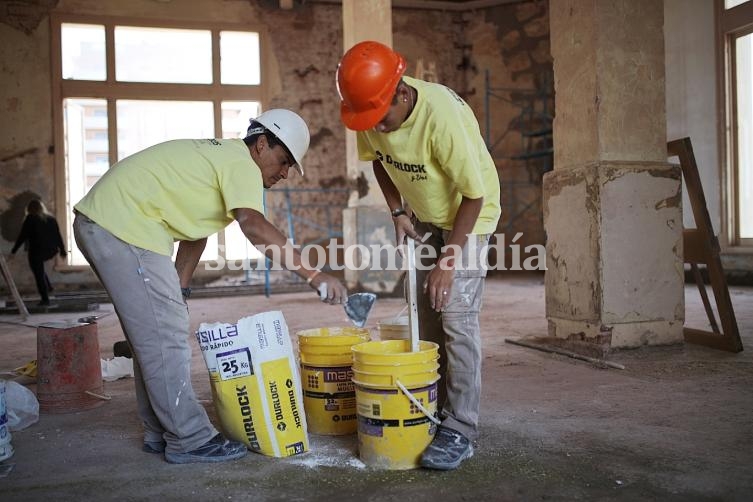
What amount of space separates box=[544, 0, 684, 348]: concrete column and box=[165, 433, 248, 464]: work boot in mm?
2786

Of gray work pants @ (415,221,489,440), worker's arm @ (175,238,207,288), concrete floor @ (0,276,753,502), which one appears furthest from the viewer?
worker's arm @ (175,238,207,288)

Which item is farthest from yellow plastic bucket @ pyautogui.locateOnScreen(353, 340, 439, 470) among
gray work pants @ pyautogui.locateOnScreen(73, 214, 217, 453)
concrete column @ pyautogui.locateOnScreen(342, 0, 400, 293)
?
concrete column @ pyautogui.locateOnScreen(342, 0, 400, 293)

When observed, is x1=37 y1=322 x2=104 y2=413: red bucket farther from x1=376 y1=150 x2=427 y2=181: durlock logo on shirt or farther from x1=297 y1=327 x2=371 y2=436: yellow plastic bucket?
x1=376 y1=150 x2=427 y2=181: durlock logo on shirt

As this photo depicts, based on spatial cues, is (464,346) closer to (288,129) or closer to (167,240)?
(288,129)

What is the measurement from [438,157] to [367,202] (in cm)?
590

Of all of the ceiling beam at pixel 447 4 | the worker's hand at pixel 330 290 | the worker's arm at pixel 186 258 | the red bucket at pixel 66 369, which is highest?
the ceiling beam at pixel 447 4

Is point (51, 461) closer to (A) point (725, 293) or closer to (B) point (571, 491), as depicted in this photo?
(B) point (571, 491)

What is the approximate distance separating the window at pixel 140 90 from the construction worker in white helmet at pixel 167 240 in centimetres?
928

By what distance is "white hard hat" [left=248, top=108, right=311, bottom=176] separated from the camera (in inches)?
105

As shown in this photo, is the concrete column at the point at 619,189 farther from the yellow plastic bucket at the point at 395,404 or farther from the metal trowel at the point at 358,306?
the yellow plastic bucket at the point at 395,404

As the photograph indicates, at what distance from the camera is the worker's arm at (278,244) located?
2.46 meters

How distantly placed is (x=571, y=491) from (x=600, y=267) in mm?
2495

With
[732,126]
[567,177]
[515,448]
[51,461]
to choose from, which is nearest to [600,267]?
[567,177]

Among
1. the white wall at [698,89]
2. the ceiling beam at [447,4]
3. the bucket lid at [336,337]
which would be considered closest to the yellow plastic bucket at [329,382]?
the bucket lid at [336,337]
